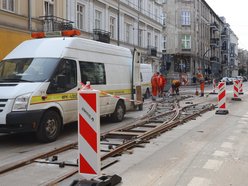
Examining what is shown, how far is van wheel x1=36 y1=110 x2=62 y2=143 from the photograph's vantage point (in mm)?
9414

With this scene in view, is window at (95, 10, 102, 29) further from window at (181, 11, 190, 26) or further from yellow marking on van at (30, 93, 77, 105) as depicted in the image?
window at (181, 11, 190, 26)

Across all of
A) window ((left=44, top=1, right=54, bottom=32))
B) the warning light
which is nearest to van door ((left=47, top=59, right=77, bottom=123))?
the warning light

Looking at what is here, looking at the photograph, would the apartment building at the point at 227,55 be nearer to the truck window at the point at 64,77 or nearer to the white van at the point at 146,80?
the white van at the point at 146,80

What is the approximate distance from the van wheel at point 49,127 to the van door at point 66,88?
1.16 ft

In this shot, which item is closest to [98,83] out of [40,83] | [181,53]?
[40,83]

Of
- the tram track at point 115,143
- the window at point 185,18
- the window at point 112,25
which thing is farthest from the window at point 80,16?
the window at point 185,18

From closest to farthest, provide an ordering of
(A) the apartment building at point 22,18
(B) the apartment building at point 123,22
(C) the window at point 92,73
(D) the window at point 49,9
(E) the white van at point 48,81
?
(E) the white van at point 48,81, (C) the window at point 92,73, (A) the apartment building at point 22,18, (D) the window at point 49,9, (B) the apartment building at point 123,22

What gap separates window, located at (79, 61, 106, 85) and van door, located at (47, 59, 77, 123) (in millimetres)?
467

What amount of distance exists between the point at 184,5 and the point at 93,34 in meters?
42.5

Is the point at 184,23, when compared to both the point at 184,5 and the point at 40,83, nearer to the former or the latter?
the point at 184,5

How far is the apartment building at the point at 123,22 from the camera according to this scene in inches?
1246

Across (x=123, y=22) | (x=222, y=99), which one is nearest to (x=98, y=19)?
(x=123, y=22)

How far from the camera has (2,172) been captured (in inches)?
262

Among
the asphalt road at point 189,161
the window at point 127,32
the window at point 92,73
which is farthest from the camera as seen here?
the window at point 127,32
